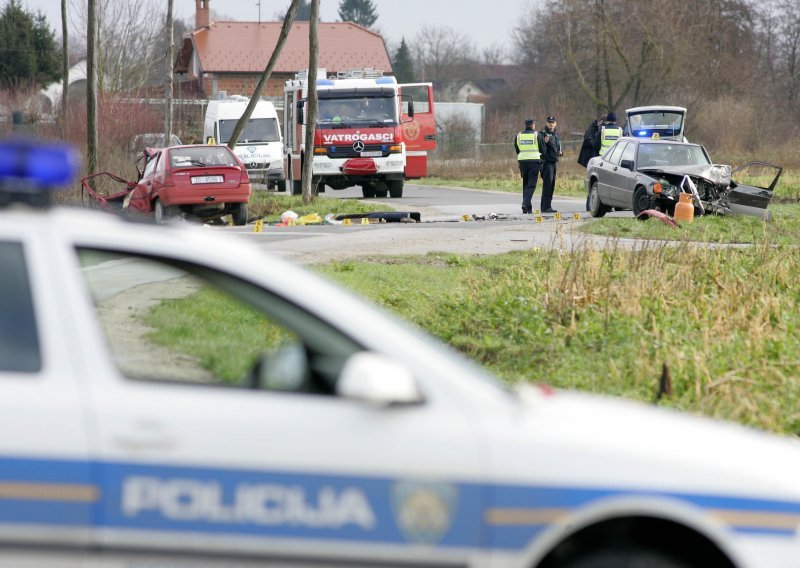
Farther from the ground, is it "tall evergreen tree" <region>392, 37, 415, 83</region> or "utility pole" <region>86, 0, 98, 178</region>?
"tall evergreen tree" <region>392, 37, 415, 83</region>

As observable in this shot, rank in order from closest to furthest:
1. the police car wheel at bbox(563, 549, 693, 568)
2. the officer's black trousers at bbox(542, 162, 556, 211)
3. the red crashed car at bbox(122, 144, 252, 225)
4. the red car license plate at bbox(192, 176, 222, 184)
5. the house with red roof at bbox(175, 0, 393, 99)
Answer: the police car wheel at bbox(563, 549, 693, 568), the red crashed car at bbox(122, 144, 252, 225), the red car license plate at bbox(192, 176, 222, 184), the officer's black trousers at bbox(542, 162, 556, 211), the house with red roof at bbox(175, 0, 393, 99)

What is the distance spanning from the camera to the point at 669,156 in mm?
21031

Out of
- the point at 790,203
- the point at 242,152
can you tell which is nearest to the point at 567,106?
the point at 242,152

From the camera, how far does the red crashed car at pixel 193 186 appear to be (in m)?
20.7

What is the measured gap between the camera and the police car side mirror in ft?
10.9

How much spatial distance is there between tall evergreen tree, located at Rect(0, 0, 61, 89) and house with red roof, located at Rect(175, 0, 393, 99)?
40.2ft

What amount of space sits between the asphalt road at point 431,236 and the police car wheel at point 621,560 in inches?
333

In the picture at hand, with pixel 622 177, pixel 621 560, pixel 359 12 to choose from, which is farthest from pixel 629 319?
pixel 359 12

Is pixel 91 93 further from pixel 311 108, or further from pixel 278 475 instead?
pixel 278 475

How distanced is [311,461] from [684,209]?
16517 mm

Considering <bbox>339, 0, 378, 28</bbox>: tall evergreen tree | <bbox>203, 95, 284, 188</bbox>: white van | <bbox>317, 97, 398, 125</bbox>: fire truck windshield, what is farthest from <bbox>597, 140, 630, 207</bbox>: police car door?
<bbox>339, 0, 378, 28</bbox>: tall evergreen tree

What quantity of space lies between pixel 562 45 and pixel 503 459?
5924 centimetres

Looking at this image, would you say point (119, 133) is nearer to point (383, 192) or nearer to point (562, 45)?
point (383, 192)

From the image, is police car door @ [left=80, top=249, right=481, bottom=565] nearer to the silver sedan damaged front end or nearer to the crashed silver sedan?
the crashed silver sedan
